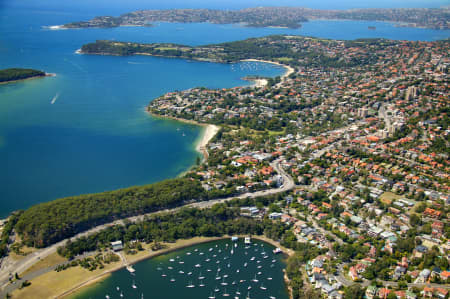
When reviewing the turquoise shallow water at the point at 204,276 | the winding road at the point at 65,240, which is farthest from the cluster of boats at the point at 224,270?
the winding road at the point at 65,240

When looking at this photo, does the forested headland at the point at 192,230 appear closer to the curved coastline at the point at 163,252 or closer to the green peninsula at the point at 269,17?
the curved coastline at the point at 163,252

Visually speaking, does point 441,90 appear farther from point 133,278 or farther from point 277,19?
point 277,19

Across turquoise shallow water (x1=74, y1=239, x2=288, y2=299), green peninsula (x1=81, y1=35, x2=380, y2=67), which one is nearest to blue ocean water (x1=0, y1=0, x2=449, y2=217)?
green peninsula (x1=81, y1=35, x2=380, y2=67)

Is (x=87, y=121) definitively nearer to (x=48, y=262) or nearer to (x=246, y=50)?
(x=48, y=262)

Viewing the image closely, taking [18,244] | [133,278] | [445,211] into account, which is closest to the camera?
[133,278]

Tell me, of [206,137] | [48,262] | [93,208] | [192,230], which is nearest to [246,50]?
[206,137]

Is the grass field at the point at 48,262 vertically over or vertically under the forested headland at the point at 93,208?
under

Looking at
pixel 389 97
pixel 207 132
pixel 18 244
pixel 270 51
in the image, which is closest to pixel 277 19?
pixel 270 51
